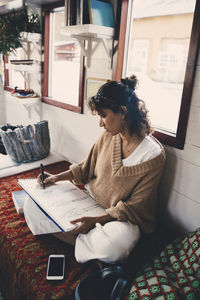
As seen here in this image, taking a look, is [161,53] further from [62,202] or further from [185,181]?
[62,202]

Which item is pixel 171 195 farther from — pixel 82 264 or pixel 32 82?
pixel 32 82

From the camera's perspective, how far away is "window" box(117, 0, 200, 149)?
1359 millimetres

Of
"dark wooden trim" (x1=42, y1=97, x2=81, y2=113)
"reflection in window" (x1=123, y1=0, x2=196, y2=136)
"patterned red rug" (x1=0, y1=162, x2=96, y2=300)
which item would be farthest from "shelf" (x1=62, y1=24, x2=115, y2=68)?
"patterned red rug" (x1=0, y1=162, x2=96, y2=300)

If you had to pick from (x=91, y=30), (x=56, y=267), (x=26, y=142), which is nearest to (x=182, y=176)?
(x=56, y=267)

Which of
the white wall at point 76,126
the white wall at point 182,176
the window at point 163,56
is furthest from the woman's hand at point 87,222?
the white wall at point 76,126

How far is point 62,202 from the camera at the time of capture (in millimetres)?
1387

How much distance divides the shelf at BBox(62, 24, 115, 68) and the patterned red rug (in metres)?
A: 1.26

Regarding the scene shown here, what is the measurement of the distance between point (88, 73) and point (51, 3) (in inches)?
33.8

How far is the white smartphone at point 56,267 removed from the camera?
118 cm

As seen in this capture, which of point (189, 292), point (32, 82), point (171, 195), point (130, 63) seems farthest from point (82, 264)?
point (32, 82)

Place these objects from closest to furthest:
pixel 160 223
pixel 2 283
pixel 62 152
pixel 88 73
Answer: pixel 2 283
pixel 160 223
pixel 88 73
pixel 62 152

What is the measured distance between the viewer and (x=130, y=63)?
1.76 meters

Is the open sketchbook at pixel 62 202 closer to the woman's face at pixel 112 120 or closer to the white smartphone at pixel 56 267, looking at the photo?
the white smartphone at pixel 56 267

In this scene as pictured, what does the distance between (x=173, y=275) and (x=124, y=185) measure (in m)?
0.48
